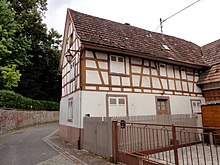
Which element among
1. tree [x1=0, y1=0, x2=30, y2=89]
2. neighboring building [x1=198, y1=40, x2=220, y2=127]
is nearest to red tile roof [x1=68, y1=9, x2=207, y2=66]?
neighboring building [x1=198, y1=40, x2=220, y2=127]

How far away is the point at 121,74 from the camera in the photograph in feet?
37.9

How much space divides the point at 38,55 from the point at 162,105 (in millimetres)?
23266

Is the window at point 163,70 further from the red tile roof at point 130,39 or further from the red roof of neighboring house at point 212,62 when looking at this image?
the red roof of neighboring house at point 212,62

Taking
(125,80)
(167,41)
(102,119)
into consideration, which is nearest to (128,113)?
(125,80)

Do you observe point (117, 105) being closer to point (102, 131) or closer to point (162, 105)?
point (102, 131)

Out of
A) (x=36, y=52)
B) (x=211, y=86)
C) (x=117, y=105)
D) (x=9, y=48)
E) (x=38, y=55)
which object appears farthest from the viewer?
(x=38, y=55)

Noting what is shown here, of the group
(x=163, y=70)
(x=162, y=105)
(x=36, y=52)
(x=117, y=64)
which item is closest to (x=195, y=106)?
(x=162, y=105)

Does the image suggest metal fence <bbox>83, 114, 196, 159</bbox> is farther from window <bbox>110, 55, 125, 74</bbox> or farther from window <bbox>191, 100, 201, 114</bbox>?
window <bbox>191, 100, 201, 114</bbox>

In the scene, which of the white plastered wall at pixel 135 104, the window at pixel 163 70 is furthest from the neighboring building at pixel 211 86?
the window at pixel 163 70

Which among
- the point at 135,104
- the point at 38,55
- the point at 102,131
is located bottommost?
the point at 102,131

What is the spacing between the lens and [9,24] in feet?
68.0

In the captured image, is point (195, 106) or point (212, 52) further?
point (212, 52)

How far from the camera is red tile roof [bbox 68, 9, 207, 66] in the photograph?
37.7 ft

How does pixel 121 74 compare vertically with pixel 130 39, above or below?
below
